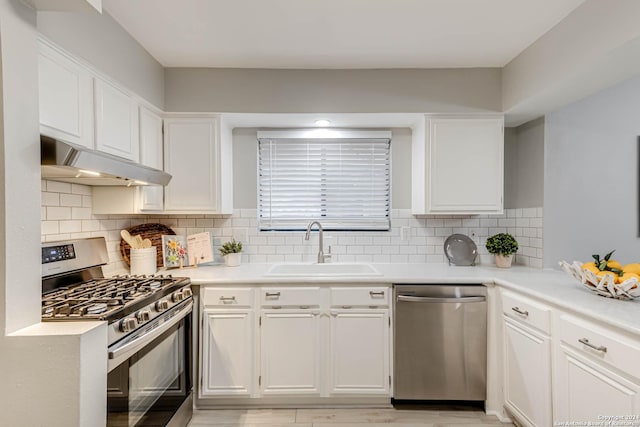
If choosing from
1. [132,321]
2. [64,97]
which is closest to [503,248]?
[132,321]

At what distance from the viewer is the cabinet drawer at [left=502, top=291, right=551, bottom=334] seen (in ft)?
5.50

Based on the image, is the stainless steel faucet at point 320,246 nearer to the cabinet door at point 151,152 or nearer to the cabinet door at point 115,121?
the cabinet door at point 151,152

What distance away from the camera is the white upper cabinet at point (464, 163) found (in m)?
2.42

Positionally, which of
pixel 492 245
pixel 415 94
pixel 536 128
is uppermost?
pixel 415 94

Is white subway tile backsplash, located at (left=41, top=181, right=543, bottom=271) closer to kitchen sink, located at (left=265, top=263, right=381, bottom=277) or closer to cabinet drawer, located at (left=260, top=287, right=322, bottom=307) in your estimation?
kitchen sink, located at (left=265, top=263, right=381, bottom=277)

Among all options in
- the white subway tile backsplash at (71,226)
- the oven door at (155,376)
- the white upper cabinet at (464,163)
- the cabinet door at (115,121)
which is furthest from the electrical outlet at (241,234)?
the white upper cabinet at (464,163)

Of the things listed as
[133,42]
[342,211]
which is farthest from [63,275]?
[342,211]

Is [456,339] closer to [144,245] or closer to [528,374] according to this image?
[528,374]

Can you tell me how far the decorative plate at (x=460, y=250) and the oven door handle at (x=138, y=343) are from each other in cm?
206

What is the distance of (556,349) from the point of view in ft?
5.29

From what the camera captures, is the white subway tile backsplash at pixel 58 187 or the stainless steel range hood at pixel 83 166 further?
the white subway tile backsplash at pixel 58 187

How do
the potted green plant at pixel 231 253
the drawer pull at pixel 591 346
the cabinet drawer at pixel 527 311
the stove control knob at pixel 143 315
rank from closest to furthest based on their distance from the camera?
the drawer pull at pixel 591 346
the stove control knob at pixel 143 315
the cabinet drawer at pixel 527 311
the potted green plant at pixel 231 253

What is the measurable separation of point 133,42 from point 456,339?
2.83 meters

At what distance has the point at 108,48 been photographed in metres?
1.80
